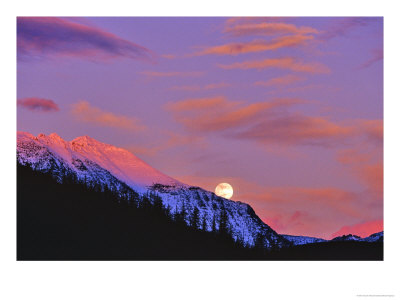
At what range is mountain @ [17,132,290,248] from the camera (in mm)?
15664

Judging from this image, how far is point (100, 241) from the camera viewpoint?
1448 cm

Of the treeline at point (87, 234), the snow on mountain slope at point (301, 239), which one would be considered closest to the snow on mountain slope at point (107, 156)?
the treeline at point (87, 234)

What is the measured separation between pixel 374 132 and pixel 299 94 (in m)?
2.04

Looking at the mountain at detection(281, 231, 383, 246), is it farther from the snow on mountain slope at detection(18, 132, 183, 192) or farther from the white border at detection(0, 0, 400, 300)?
the snow on mountain slope at detection(18, 132, 183, 192)

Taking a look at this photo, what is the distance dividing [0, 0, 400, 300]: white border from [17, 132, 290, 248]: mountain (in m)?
1.69

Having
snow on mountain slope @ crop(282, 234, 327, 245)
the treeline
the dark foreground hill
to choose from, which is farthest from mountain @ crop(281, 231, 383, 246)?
the treeline

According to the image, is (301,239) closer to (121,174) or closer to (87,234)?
(87,234)

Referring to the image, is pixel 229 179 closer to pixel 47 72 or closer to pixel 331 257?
pixel 331 257
